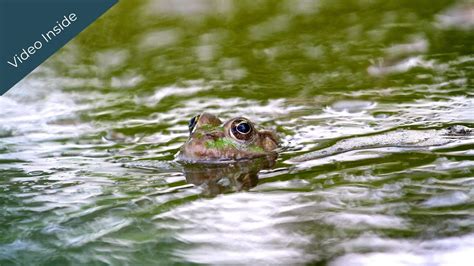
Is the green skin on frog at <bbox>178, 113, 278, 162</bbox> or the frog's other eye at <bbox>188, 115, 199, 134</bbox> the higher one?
the frog's other eye at <bbox>188, 115, 199, 134</bbox>

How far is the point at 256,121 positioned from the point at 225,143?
0.68 metres

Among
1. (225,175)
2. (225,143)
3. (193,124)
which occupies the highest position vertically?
(193,124)

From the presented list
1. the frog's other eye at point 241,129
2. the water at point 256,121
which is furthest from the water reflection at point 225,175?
the frog's other eye at point 241,129

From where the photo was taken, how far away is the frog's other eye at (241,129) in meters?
3.79

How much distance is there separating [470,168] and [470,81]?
1775 millimetres

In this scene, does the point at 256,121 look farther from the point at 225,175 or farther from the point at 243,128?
the point at 225,175

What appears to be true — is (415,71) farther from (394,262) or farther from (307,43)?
(394,262)

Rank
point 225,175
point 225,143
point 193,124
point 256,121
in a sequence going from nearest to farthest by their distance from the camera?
point 225,175
point 225,143
point 193,124
point 256,121

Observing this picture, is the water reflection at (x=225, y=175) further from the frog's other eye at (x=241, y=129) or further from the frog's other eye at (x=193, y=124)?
the frog's other eye at (x=193, y=124)

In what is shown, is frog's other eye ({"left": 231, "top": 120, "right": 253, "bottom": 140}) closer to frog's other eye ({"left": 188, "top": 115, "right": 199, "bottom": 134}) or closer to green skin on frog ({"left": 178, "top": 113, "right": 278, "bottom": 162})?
green skin on frog ({"left": 178, "top": 113, "right": 278, "bottom": 162})

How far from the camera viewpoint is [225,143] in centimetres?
380

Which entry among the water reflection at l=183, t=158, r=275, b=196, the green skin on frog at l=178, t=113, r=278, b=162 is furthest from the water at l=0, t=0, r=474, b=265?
the green skin on frog at l=178, t=113, r=278, b=162

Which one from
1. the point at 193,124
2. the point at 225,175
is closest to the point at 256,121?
the point at 193,124

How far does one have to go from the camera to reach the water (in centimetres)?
227
